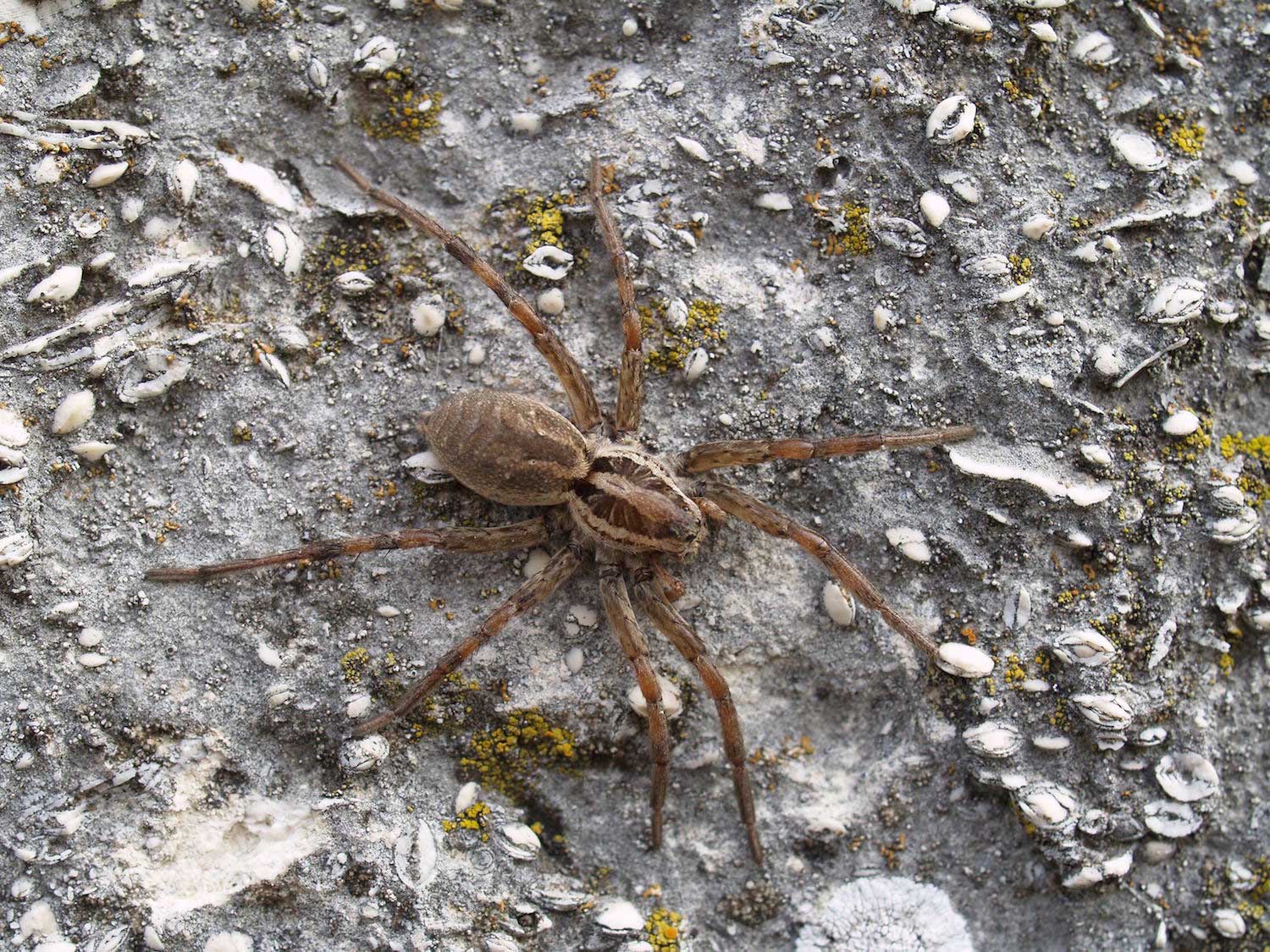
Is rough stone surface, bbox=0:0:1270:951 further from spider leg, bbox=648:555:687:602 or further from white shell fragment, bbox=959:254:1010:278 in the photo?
spider leg, bbox=648:555:687:602

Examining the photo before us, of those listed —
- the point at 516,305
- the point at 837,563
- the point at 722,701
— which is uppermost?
the point at 516,305

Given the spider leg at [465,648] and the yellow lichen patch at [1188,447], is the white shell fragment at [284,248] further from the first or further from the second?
the yellow lichen patch at [1188,447]

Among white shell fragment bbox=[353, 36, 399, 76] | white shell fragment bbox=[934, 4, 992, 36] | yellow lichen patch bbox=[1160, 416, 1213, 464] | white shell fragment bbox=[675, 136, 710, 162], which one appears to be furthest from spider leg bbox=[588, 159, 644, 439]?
yellow lichen patch bbox=[1160, 416, 1213, 464]

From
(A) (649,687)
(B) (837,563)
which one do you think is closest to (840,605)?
(B) (837,563)

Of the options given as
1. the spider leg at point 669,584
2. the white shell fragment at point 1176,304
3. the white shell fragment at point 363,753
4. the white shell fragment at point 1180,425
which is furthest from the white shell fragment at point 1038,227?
the white shell fragment at point 363,753

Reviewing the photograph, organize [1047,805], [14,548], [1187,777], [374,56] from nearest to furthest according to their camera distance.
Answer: [14,548] < [1047,805] < [1187,777] < [374,56]

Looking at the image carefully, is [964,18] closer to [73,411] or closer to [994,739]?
[994,739]

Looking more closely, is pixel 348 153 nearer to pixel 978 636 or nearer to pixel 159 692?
pixel 159 692
